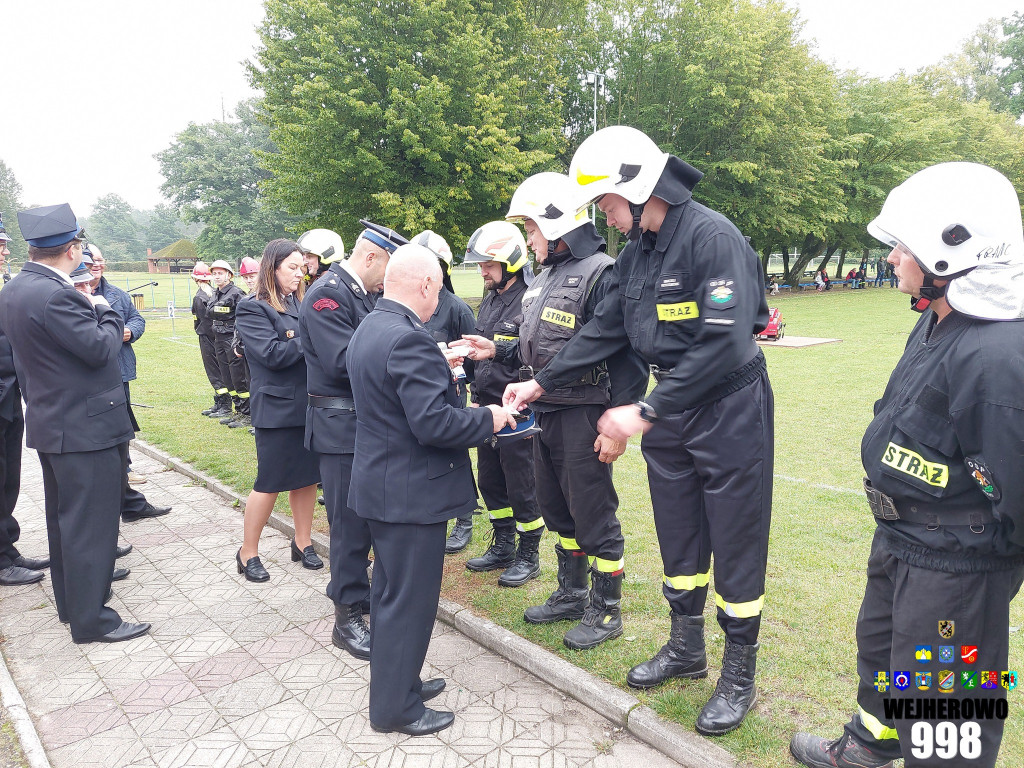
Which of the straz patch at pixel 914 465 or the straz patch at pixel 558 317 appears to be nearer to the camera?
the straz patch at pixel 914 465

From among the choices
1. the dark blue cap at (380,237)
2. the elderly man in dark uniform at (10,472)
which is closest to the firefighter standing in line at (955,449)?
the dark blue cap at (380,237)

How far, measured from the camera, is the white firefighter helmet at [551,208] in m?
4.08

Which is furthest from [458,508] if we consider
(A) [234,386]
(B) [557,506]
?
(A) [234,386]

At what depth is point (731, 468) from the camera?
3.11 meters

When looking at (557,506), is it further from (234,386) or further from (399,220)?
(399,220)

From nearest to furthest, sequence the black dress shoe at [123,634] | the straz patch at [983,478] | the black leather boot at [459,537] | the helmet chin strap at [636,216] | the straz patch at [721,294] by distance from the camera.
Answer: the straz patch at [983,478] < the straz patch at [721,294] < the helmet chin strap at [636,216] < the black dress shoe at [123,634] < the black leather boot at [459,537]

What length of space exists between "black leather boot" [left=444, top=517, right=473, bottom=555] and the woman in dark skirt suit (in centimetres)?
127

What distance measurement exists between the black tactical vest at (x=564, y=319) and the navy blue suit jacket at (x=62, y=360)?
105 inches

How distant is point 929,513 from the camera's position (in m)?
2.32

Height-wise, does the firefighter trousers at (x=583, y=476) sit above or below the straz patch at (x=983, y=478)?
below

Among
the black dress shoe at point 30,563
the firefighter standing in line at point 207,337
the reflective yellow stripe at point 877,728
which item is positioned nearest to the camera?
the reflective yellow stripe at point 877,728

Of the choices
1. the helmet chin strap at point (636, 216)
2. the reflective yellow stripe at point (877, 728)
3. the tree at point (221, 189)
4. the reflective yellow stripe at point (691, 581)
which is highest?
the tree at point (221, 189)

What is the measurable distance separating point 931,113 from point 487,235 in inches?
1943

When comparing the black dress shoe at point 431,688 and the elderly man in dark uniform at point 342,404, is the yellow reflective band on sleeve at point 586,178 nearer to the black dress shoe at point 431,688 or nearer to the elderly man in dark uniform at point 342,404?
the elderly man in dark uniform at point 342,404
